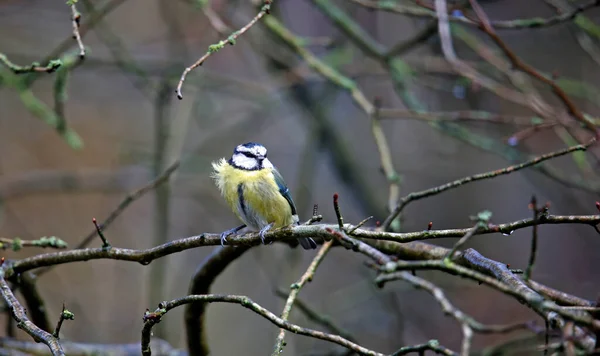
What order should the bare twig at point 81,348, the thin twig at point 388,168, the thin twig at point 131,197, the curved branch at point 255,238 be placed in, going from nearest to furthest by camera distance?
1. the curved branch at point 255,238
2. the thin twig at point 131,197
3. the bare twig at point 81,348
4. the thin twig at point 388,168

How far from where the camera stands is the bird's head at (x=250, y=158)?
357cm

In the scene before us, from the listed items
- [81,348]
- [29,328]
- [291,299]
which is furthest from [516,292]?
[81,348]

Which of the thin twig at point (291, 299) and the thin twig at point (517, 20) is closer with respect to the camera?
the thin twig at point (291, 299)

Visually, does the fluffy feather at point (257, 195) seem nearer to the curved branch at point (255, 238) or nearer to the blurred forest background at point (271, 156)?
the curved branch at point (255, 238)

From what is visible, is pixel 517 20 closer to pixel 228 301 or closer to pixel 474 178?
pixel 474 178

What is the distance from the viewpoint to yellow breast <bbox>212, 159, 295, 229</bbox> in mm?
3418

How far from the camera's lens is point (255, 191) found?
3.41 m

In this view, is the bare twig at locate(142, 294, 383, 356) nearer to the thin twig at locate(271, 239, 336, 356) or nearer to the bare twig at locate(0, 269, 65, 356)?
the thin twig at locate(271, 239, 336, 356)

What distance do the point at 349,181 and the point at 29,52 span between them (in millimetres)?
3007

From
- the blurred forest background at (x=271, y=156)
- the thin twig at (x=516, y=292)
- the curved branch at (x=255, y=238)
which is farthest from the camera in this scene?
the blurred forest background at (x=271, y=156)

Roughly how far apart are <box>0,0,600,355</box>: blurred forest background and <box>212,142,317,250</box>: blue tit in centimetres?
113

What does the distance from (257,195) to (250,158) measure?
0.97ft

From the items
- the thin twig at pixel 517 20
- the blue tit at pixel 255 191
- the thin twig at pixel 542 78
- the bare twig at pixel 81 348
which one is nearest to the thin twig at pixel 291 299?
→ the blue tit at pixel 255 191

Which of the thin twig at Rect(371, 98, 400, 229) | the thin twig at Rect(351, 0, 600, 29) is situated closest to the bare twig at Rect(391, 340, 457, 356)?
the thin twig at Rect(371, 98, 400, 229)
